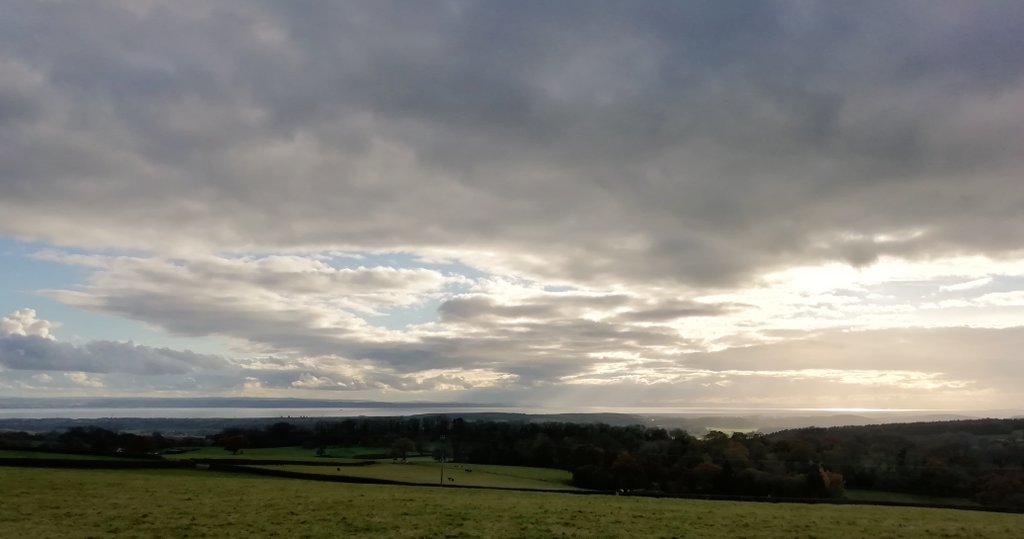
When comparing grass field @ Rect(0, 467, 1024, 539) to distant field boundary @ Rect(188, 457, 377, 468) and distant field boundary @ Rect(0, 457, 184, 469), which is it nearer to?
distant field boundary @ Rect(0, 457, 184, 469)

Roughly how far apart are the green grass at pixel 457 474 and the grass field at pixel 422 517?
2222cm

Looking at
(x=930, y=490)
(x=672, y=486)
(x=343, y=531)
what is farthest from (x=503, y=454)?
(x=343, y=531)

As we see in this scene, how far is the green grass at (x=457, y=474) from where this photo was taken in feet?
196

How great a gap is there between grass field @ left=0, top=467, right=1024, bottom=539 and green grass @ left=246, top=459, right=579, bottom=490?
72.9ft

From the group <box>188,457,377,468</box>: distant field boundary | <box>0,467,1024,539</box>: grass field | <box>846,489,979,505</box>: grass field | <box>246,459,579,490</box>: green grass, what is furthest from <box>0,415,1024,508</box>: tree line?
<box>0,467,1024,539</box>: grass field

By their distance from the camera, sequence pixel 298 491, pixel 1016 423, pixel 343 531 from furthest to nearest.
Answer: pixel 1016 423, pixel 298 491, pixel 343 531

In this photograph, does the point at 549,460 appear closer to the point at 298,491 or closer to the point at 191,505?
the point at 298,491

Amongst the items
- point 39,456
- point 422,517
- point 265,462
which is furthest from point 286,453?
point 422,517

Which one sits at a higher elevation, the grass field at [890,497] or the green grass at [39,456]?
the green grass at [39,456]

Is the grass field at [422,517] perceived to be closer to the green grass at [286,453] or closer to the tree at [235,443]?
the green grass at [286,453]

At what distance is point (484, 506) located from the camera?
3175 centimetres

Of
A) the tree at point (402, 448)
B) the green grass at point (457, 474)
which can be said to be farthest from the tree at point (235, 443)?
the green grass at point (457, 474)

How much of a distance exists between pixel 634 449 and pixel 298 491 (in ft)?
204

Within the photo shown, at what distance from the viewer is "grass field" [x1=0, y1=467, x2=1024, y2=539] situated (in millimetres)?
24422
